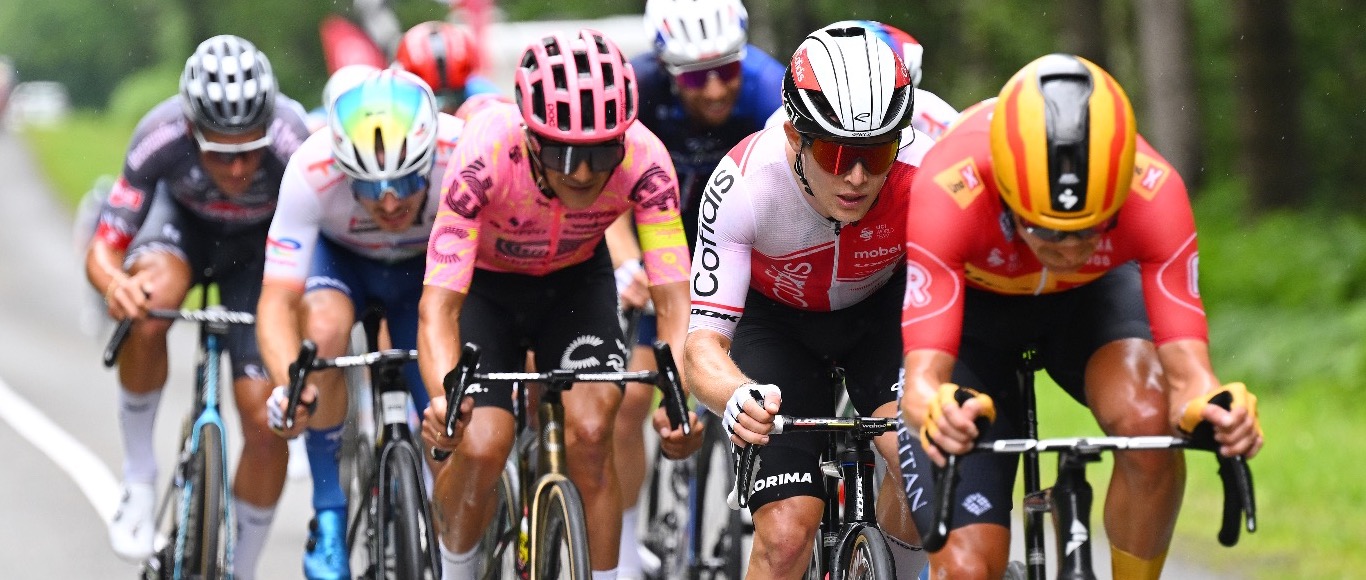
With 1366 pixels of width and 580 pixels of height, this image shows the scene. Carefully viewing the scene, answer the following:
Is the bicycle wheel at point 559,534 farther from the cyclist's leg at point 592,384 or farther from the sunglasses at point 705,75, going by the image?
the sunglasses at point 705,75

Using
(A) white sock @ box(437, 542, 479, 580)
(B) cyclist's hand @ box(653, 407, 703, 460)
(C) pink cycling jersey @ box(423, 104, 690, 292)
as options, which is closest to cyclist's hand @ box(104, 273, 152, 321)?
(C) pink cycling jersey @ box(423, 104, 690, 292)

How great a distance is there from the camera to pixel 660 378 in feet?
18.1

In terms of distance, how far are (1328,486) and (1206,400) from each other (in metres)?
6.25

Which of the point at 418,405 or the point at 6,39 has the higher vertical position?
the point at 6,39

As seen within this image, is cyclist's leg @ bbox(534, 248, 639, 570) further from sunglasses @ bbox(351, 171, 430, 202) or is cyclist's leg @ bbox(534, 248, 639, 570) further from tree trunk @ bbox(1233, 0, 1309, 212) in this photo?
tree trunk @ bbox(1233, 0, 1309, 212)

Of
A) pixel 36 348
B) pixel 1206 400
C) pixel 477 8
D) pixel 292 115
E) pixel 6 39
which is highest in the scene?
pixel 6 39

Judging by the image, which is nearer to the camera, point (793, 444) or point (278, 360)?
point (793, 444)

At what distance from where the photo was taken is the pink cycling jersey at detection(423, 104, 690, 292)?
5762mm

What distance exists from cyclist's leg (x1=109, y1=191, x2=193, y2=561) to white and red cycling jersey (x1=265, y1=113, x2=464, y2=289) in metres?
1.03

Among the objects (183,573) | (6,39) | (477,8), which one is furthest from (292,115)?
(6,39)

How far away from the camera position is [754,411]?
179 inches

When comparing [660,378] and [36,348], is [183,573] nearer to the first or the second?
[660,378]

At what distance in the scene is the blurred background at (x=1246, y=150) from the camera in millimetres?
9969

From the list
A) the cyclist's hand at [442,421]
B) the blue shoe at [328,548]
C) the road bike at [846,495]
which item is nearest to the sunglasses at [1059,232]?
the road bike at [846,495]
